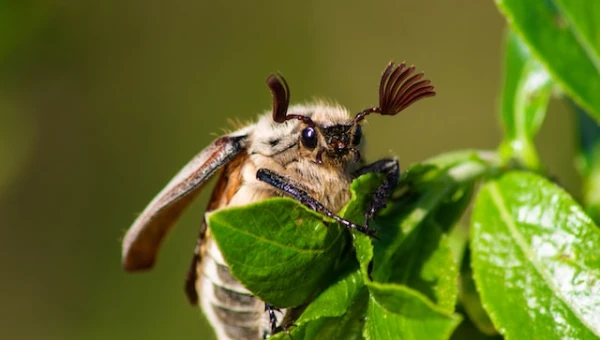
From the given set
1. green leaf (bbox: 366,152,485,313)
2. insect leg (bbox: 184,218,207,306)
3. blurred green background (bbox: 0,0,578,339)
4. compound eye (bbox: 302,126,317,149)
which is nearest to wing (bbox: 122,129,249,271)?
insect leg (bbox: 184,218,207,306)

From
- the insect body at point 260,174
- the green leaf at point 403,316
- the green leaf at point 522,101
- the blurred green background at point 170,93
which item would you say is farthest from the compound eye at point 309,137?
the blurred green background at point 170,93

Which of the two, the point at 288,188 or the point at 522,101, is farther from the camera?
the point at 522,101

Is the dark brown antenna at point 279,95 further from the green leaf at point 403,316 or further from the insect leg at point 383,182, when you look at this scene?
the green leaf at point 403,316

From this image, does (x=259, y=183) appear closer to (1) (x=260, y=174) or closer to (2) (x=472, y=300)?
(1) (x=260, y=174)

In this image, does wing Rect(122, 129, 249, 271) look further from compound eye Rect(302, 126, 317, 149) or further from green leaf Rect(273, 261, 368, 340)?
green leaf Rect(273, 261, 368, 340)

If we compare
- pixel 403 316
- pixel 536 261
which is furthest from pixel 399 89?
pixel 403 316

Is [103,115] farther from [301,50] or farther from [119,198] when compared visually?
[301,50]
